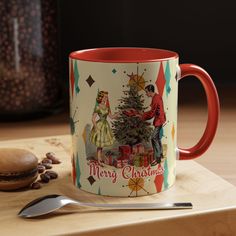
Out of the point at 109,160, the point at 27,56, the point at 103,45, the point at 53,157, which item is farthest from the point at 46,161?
the point at 103,45

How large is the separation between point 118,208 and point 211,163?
0.23m

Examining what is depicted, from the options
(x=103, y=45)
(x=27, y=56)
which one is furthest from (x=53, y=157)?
(x=103, y=45)

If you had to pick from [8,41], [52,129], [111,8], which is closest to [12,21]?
[8,41]

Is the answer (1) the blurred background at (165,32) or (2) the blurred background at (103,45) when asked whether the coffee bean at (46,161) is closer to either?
(2) the blurred background at (103,45)

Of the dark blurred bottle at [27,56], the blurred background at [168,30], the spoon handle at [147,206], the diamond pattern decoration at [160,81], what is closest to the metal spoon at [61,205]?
the spoon handle at [147,206]

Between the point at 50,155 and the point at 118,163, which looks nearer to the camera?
the point at 118,163

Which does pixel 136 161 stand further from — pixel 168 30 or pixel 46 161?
pixel 168 30

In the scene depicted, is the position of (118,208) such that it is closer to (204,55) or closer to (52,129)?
(52,129)

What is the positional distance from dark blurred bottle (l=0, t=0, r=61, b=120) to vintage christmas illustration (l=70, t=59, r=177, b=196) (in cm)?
30

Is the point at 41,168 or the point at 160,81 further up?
the point at 160,81

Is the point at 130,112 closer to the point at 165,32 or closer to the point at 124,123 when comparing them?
the point at 124,123

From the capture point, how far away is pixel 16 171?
60cm

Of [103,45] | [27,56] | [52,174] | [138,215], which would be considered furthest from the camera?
[103,45]

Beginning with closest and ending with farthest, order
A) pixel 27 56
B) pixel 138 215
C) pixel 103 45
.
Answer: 1. pixel 138 215
2. pixel 27 56
3. pixel 103 45
